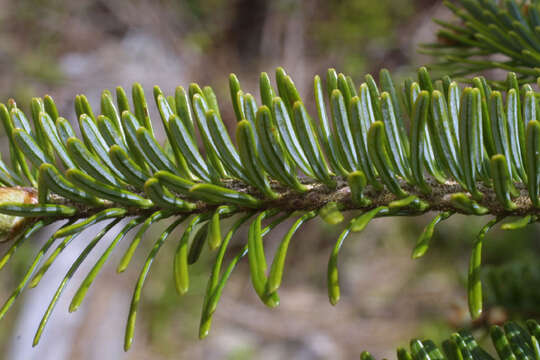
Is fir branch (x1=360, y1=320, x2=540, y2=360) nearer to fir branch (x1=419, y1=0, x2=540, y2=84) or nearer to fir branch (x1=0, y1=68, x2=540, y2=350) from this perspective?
fir branch (x1=0, y1=68, x2=540, y2=350)

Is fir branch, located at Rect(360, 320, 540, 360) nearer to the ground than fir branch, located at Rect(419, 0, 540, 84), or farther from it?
nearer to the ground

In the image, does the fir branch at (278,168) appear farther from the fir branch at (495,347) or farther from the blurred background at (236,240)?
the blurred background at (236,240)

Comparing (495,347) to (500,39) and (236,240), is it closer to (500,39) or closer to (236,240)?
(500,39)

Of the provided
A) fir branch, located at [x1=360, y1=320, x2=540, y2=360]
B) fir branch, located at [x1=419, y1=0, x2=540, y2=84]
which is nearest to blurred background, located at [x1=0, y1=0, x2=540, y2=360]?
fir branch, located at [x1=419, y1=0, x2=540, y2=84]

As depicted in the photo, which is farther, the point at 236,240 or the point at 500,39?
the point at 236,240

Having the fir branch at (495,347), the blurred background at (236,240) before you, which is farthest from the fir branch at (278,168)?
the blurred background at (236,240)

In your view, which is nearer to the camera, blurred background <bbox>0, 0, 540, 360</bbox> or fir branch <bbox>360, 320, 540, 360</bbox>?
fir branch <bbox>360, 320, 540, 360</bbox>

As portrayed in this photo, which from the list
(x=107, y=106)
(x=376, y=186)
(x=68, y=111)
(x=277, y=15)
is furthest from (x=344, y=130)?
(x=277, y=15)

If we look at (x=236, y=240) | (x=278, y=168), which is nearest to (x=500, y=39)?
(x=278, y=168)
